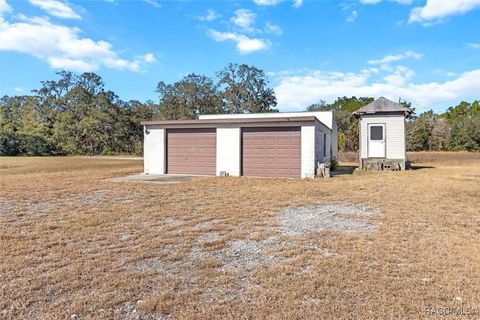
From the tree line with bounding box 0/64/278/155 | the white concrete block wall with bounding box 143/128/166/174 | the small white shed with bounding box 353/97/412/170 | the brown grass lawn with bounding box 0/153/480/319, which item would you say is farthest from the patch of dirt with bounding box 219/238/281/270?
the tree line with bounding box 0/64/278/155

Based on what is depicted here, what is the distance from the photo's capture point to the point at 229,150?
14773 mm

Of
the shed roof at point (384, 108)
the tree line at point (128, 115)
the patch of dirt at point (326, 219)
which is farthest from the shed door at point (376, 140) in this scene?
the tree line at point (128, 115)

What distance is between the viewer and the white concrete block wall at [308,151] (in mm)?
13578

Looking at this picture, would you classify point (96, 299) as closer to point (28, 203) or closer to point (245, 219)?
point (245, 219)

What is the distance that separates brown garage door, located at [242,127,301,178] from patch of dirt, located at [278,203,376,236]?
20.9ft

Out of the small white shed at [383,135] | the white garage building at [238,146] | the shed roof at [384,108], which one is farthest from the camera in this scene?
the small white shed at [383,135]

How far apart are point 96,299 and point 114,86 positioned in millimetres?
48388

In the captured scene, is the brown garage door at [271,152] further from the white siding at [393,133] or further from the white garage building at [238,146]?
the white siding at [393,133]

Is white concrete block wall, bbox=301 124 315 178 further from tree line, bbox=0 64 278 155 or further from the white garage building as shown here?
tree line, bbox=0 64 278 155

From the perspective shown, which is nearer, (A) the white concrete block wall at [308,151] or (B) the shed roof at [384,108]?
(A) the white concrete block wall at [308,151]

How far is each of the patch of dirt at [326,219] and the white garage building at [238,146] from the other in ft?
20.9

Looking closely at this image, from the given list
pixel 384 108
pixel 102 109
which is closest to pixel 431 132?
pixel 384 108

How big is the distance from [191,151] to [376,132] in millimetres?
9854

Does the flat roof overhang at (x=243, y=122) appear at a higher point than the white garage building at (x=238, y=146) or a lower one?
higher
